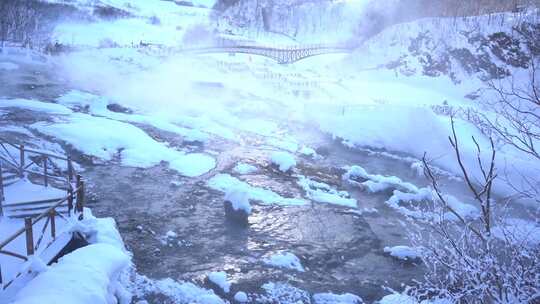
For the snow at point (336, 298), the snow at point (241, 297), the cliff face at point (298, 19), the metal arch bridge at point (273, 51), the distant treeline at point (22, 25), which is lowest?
the snow at point (336, 298)

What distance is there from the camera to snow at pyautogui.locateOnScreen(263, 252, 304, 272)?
1029cm

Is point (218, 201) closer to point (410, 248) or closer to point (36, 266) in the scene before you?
point (410, 248)

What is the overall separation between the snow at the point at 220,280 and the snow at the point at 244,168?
6827mm

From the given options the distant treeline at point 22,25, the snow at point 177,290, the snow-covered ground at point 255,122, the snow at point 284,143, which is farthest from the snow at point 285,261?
the distant treeline at point 22,25

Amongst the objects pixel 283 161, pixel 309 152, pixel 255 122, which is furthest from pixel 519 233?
pixel 255 122

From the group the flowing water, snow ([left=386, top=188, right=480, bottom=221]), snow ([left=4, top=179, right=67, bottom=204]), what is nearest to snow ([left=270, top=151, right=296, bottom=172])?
the flowing water

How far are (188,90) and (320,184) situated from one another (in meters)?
17.5

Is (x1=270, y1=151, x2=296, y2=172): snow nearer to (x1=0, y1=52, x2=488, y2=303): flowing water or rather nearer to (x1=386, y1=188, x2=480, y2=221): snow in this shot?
(x1=0, y1=52, x2=488, y2=303): flowing water

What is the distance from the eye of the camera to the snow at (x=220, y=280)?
9218 millimetres

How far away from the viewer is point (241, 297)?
897cm

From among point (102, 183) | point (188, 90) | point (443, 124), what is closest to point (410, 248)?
point (102, 183)

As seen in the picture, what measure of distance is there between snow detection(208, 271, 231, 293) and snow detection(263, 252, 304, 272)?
1.24 m

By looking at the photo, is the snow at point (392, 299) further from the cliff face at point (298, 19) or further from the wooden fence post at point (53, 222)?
the cliff face at point (298, 19)

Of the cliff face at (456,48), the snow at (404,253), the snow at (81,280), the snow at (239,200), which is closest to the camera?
the snow at (81,280)
